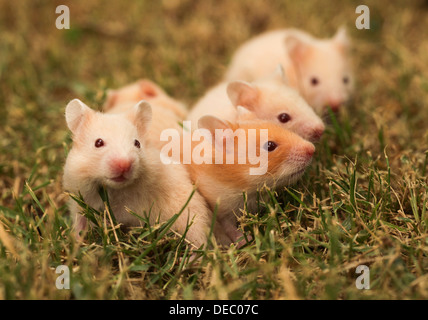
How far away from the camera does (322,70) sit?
5027 millimetres

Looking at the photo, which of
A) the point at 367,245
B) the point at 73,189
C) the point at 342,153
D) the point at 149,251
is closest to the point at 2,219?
the point at 73,189

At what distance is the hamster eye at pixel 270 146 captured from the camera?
128 inches

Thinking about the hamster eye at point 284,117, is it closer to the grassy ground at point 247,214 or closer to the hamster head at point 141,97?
the grassy ground at point 247,214

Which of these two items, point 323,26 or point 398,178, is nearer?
point 398,178

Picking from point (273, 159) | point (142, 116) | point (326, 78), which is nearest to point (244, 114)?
point (273, 159)

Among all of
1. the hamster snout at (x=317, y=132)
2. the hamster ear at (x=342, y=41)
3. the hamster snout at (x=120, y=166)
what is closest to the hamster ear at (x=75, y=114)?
the hamster snout at (x=120, y=166)

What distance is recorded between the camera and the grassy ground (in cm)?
285

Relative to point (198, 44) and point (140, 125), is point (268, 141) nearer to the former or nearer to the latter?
point (140, 125)

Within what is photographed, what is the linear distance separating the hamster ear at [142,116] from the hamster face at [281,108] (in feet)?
2.43

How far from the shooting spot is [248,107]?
12.8 feet

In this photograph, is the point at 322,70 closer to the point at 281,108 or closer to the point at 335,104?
the point at 335,104

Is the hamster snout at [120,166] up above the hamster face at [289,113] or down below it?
below

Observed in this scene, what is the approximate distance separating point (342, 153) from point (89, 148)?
91.0 inches

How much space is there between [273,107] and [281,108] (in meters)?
0.07
